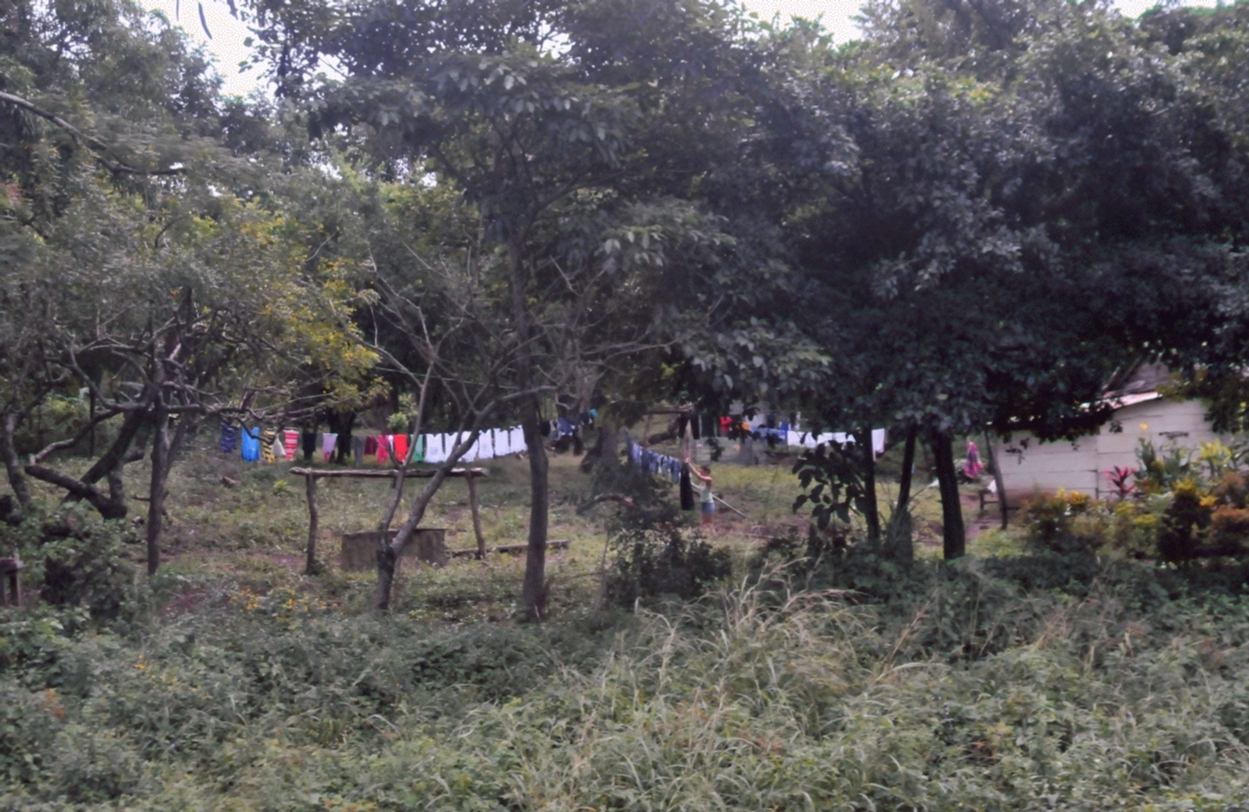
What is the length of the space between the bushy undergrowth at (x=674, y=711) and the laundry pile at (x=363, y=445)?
11.9 meters

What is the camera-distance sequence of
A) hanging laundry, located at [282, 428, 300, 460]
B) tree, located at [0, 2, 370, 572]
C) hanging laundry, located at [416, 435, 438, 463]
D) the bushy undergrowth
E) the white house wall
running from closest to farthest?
the bushy undergrowth, tree, located at [0, 2, 370, 572], the white house wall, hanging laundry, located at [416, 435, 438, 463], hanging laundry, located at [282, 428, 300, 460]

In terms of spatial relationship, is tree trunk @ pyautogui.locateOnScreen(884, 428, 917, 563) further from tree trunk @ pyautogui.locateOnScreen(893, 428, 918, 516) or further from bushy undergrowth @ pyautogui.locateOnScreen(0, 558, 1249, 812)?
bushy undergrowth @ pyautogui.locateOnScreen(0, 558, 1249, 812)

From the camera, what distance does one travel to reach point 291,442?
2255 cm

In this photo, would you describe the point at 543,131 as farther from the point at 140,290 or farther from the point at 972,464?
the point at 972,464

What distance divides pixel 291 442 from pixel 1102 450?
15.7 m

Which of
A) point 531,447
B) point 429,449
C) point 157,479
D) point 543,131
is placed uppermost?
point 543,131

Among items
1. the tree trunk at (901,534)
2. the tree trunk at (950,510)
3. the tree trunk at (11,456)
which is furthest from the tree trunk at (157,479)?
the tree trunk at (950,510)

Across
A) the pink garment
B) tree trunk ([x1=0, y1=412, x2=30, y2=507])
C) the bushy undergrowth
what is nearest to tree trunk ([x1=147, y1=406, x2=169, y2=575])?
tree trunk ([x1=0, y1=412, x2=30, y2=507])

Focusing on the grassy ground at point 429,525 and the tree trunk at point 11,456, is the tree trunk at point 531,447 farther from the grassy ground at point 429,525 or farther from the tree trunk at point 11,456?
the tree trunk at point 11,456

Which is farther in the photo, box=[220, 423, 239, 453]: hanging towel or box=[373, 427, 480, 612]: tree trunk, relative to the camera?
box=[220, 423, 239, 453]: hanging towel

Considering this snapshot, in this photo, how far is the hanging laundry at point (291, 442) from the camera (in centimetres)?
2233

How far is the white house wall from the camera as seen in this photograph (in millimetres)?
15289

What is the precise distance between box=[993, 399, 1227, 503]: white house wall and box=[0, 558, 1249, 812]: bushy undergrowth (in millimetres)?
7846

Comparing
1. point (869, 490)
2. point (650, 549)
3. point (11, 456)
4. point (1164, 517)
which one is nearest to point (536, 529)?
point (650, 549)
